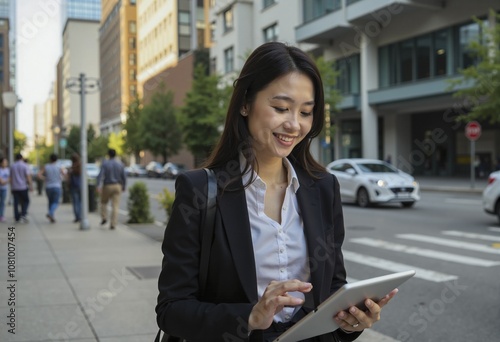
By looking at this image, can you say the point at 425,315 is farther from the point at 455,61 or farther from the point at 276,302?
the point at 455,61

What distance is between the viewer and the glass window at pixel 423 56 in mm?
31167

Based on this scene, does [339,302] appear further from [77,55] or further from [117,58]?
[77,55]

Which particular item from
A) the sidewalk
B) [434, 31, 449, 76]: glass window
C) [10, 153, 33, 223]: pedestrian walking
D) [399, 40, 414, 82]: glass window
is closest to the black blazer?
the sidewalk

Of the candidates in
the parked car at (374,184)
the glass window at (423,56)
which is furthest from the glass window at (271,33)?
the parked car at (374,184)

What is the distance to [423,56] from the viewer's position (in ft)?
103

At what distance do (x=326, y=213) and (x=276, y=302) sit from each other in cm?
58

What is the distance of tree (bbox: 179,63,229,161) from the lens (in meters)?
45.6

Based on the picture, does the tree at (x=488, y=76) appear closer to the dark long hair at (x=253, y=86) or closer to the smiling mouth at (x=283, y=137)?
the dark long hair at (x=253, y=86)

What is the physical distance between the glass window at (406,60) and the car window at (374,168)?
15687 millimetres

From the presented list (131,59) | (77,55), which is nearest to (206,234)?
(131,59)

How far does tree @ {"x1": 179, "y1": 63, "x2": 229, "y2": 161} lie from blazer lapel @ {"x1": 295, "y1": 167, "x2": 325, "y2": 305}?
42.4 m

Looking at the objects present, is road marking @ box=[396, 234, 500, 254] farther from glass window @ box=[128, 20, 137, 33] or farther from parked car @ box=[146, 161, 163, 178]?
glass window @ box=[128, 20, 137, 33]

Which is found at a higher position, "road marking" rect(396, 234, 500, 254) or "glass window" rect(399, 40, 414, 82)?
"glass window" rect(399, 40, 414, 82)

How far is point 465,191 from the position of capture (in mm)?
23453
